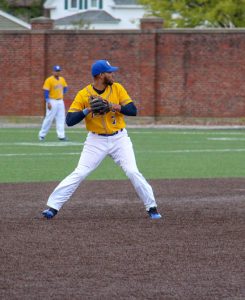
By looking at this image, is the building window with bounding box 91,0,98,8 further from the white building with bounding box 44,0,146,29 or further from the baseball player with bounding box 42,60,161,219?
the baseball player with bounding box 42,60,161,219

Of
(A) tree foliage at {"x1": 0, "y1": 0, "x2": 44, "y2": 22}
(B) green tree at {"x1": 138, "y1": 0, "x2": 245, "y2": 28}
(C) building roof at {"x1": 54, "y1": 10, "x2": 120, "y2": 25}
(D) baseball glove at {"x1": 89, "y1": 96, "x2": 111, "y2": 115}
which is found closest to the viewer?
(D) baseball glove at {"x1": 89, "y1": 96, "x2": 111, "y2": 115}

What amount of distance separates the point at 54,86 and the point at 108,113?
1620 cm

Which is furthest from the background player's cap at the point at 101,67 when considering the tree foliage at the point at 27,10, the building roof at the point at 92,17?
the building roof at the point at 92,17

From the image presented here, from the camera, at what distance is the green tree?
5356cm

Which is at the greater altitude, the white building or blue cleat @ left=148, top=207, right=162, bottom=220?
the white building

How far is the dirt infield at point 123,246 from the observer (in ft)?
31.2

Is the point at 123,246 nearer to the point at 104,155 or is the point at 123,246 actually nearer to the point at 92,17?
the point at 104,155

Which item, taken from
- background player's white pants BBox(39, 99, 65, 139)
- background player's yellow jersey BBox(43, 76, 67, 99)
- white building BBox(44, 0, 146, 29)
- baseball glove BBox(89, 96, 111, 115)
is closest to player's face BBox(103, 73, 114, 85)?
baseball glove BBox(89, 96, 111, 115)

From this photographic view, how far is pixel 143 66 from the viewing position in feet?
141

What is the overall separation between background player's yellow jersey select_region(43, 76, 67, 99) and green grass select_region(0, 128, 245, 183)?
4.23 ft

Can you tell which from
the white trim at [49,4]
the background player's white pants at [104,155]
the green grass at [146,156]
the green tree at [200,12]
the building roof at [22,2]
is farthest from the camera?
the white trim at [49,4]

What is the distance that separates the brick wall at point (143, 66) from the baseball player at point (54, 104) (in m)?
12.9

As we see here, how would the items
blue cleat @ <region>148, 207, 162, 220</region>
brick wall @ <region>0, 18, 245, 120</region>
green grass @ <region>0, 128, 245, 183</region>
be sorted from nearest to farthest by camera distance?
1. blue cleat @ <region>148, 207, 162, 220</region>
2. green grass @ <region>0, 128, 245, 183</region>
3. brick wall @ <region>0, 18, 245, 120</region>

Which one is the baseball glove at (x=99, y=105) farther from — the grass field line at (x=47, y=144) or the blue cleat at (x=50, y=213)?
the grass field line at (x=47, y=144)
